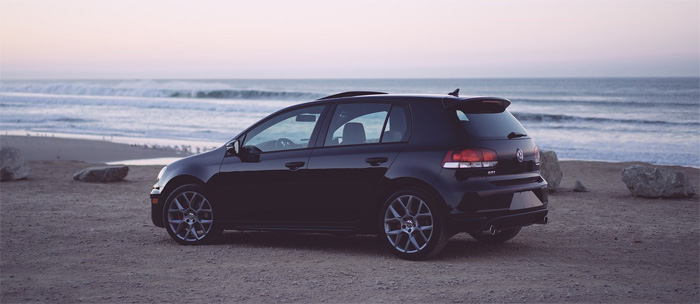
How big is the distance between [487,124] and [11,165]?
10779mm

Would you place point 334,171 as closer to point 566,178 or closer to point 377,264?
point 377,264

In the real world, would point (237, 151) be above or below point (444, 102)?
below

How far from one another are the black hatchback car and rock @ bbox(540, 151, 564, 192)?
4.66 meters

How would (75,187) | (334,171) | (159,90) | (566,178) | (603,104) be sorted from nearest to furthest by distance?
1. (334,171)
2. (75,187)
3. (566,178)
4. (603,104)
5. (159,90)

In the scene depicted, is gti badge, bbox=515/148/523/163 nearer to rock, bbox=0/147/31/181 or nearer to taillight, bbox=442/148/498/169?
taillight, bbox=442/148/498/169

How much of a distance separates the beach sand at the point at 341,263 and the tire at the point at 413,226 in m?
0.16

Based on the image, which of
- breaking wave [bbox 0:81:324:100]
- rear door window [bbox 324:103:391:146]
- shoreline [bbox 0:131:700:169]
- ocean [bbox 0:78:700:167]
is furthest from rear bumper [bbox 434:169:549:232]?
breaking wave [bbox 0:81:324:100]

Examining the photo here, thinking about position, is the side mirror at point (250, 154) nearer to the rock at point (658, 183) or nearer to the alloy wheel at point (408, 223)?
the alloy wheel at point (408, 223)

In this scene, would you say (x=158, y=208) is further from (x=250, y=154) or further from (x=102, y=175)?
(x=102, y=175)

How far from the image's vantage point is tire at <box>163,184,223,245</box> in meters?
8.59

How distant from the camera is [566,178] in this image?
15703 mm

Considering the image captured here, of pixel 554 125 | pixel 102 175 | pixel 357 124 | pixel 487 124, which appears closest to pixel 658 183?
pixel 487 124

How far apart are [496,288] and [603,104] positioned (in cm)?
5176

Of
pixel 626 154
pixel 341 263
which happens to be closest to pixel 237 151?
pixel 341 263
